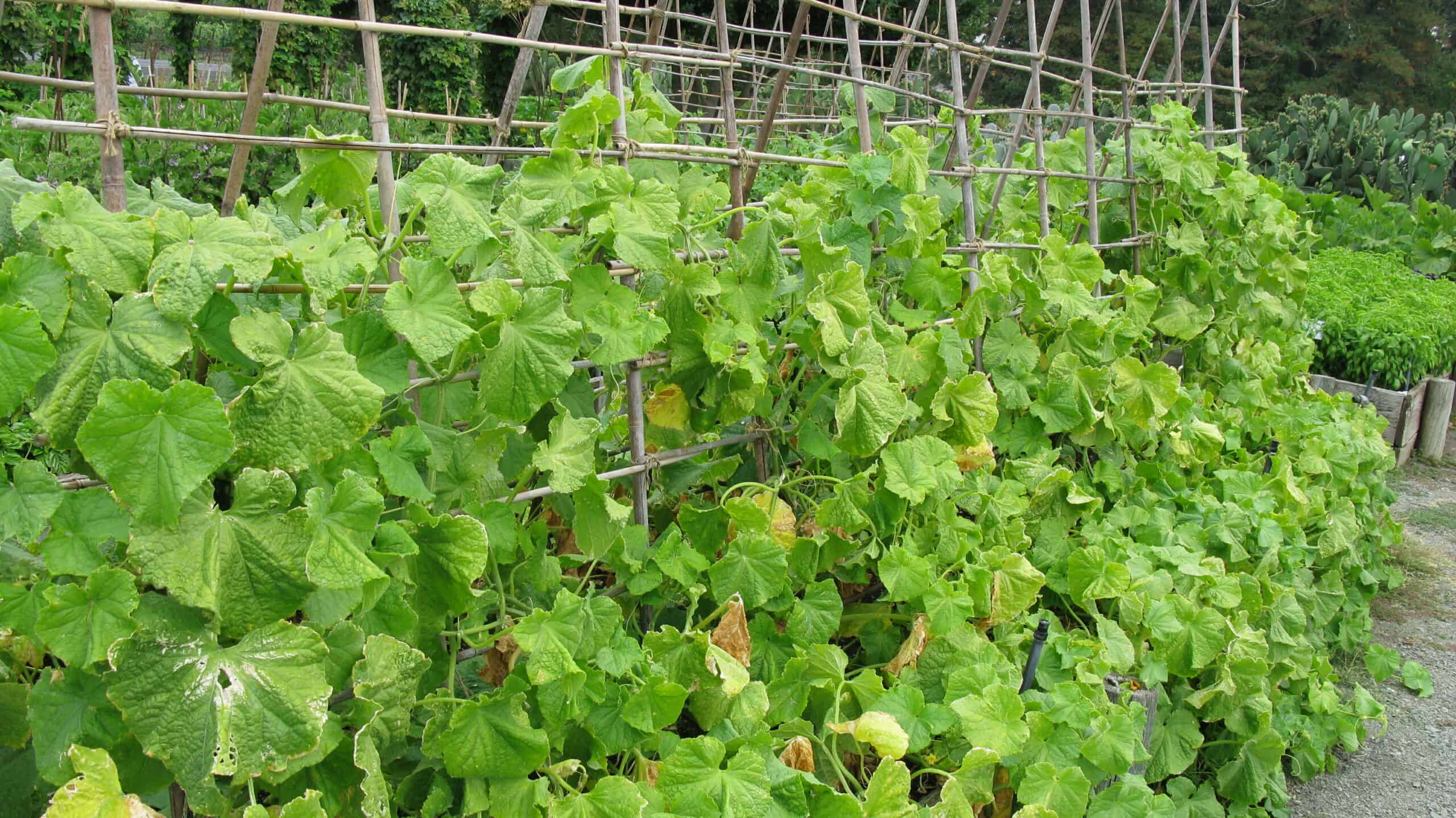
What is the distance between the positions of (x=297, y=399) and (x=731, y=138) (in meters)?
1.54

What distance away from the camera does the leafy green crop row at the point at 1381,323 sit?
6.05 m

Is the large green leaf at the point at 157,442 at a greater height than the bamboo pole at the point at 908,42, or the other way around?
the bamboo pole at the point at 908,42

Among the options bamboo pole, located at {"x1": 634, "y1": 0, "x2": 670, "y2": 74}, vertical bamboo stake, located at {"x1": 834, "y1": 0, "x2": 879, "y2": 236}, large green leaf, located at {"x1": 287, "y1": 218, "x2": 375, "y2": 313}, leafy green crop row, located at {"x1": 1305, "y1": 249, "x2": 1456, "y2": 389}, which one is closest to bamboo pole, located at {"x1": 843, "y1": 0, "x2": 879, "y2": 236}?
vertical bamboo stake, located at {"x1": 834, "y1": 0, "x2": 879, "y2": 236}

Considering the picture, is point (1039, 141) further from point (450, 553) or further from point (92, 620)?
point (92, 620)


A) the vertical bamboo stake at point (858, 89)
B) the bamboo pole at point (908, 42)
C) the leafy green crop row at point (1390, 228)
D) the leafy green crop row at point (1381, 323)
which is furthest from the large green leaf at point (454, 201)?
the leafy green crop row at point (1390, 228)

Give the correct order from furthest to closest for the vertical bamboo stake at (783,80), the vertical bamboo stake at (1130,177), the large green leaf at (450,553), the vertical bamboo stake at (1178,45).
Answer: the vertical bamboo stake at (1178,45), the vertical bamboo stake at (1130,177), the vertical bamboo stake at (783,80), the large green leaf at (450,553)

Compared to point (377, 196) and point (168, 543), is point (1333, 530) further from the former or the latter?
point (168, 543)

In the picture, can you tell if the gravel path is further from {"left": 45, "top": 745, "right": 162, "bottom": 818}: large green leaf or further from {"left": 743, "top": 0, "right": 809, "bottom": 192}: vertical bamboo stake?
{"left": 45, "top": 745, "right": 162, "bottom": 818}: large green leaf

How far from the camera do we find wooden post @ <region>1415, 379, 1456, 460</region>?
627cm

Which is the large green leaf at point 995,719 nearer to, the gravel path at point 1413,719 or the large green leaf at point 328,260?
the large green leaf at point 328,260

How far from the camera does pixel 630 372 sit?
194cm

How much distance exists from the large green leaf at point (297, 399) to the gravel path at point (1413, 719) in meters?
2.97

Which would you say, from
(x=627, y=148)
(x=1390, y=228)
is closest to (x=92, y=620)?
(x=627, y=148)

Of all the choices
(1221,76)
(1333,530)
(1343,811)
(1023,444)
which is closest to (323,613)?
(1023,444)
